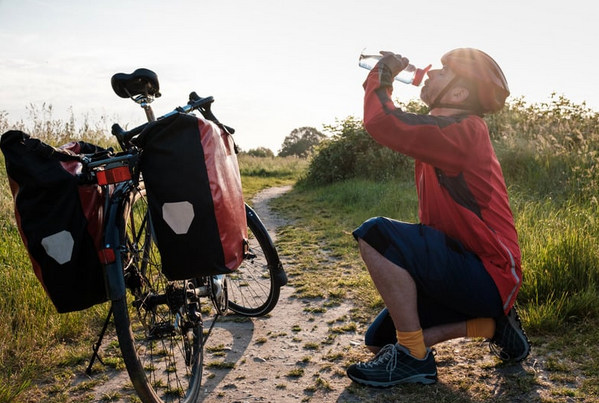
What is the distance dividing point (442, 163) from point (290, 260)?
3.12 meters

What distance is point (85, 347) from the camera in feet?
11.0

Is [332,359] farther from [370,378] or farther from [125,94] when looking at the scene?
[125,94]

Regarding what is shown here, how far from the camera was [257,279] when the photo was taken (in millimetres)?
4352

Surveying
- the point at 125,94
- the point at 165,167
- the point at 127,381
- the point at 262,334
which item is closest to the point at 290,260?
the point at 262,334

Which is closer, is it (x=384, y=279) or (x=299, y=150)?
(x=384, y=279)

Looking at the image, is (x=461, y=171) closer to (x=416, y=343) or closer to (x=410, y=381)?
(x=416, y=343)

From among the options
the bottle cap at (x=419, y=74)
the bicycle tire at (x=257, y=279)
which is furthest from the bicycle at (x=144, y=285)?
→ the bottle cap at (x=419, y=74)

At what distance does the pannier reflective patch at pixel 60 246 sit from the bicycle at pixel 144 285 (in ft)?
0.47

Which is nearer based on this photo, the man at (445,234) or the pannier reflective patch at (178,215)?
the pannier reflective patch at (178,215)

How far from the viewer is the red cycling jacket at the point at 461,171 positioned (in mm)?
2582

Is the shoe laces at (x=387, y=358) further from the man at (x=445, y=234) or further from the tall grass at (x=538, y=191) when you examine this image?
the tall grass at (x=538, y=191)

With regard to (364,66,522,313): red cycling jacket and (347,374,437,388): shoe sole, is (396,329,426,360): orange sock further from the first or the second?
(364,66,522,313): red cycling jacket

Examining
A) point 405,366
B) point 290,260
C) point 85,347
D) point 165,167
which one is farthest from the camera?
point 290,260

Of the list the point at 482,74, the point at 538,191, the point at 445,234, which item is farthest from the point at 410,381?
the point at 538,191
